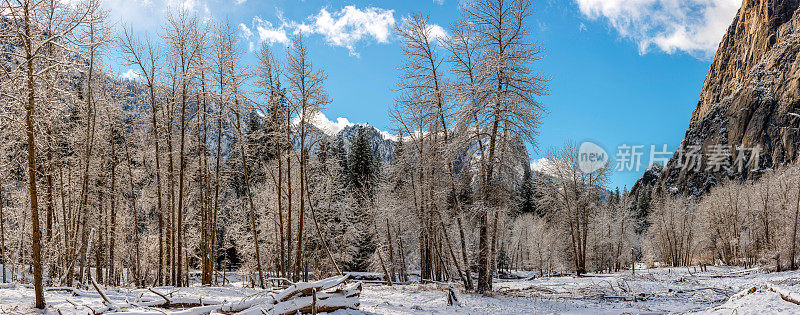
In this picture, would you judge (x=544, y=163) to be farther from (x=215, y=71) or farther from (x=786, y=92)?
(x=786, y=92)

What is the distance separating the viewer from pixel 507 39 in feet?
48.6

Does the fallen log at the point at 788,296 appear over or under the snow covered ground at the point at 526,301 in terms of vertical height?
over

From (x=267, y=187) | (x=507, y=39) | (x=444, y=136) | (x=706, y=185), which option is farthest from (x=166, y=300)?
(x=706, y=185)

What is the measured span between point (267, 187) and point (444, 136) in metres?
18.1

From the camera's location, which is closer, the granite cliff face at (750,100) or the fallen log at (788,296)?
the fallen log at (788,296)

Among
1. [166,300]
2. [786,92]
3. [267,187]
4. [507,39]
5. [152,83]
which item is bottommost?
[166,300]

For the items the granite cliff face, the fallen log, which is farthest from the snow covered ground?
the granite cliff face

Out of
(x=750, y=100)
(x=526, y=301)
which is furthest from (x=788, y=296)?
(x=750, y=100)

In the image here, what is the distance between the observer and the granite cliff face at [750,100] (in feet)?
274

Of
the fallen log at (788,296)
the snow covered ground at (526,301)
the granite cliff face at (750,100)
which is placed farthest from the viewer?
the granite cliff face at (750,100)

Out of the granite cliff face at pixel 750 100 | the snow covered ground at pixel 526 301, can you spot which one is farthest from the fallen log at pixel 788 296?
the granite cliff face at pixel 750 100

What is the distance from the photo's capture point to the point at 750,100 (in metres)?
91.6

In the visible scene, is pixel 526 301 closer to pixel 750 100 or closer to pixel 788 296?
pixel 788 296

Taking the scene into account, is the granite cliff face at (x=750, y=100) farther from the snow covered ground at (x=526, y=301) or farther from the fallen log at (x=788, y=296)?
the fallen log at (x=788, y=296)
